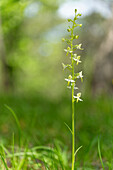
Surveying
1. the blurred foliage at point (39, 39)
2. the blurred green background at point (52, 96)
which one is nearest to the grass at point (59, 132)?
the blurred green background at point (52, 96)

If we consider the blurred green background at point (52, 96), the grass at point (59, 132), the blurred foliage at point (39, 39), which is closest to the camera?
the grass at point (59, 132)

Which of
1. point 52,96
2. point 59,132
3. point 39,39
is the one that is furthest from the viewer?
point 39,39

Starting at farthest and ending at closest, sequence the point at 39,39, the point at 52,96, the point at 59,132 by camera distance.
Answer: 1. the point at 39,39
2. the point at 52,96
3. the point at 59,132

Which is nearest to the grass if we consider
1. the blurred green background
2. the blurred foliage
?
the blurred green background

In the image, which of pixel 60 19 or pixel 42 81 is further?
pixel 42 81

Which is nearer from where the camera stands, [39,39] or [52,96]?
[52,96]

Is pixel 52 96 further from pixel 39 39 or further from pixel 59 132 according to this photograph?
pixel 39 39

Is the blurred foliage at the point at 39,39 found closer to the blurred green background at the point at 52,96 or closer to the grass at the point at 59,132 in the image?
the blurred green background at the point at 52,96

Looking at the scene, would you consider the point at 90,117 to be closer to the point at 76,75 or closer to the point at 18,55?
the point at 76,75

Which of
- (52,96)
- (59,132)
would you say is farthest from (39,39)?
(59,132)

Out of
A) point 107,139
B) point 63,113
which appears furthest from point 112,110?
point 107,139

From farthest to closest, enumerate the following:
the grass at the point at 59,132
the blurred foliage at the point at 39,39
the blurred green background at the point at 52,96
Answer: the blurred foliage at the point at 39,39, the blurred green background at the point at 52,96, the grass at the point at 59,132
